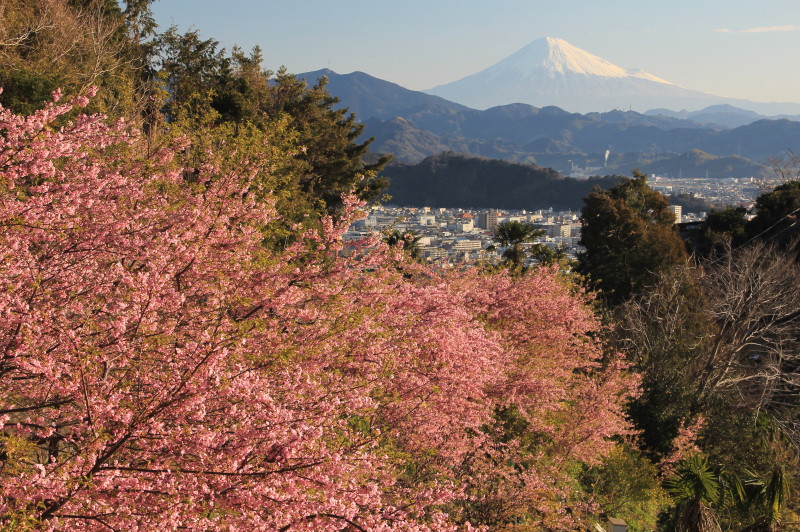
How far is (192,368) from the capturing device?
4.36 meters

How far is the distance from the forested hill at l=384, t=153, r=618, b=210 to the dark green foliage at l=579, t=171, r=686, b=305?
11828cm

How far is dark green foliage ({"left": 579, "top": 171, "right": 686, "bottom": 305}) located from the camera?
32.3 metres

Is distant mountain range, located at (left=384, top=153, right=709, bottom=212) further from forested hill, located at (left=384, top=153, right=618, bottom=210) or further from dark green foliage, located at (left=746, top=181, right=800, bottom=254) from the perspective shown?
dark green foliage, located at (left=746, top=181, right=800, bottom=254)

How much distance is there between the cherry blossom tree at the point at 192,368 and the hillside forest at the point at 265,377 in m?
0.03

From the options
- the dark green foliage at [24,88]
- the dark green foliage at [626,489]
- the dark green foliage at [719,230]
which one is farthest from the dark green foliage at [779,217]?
the dark green foliage at [24,88]

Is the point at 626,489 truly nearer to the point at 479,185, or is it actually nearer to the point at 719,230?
the point at 719,230

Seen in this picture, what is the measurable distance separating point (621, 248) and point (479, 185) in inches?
5494

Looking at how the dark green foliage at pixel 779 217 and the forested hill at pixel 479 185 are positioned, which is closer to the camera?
the dark green foliage at pixel 779 217

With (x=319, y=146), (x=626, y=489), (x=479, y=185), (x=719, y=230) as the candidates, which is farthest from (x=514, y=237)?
(x=479, y=185)

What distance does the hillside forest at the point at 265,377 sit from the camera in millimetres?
4328

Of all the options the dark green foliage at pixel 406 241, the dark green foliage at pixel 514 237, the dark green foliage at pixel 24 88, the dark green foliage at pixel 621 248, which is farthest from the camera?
the dark green foliage at pixel 621 248

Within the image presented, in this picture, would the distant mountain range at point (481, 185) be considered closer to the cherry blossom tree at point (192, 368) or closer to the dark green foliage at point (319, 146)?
the dark green foliage at point (319, 146)

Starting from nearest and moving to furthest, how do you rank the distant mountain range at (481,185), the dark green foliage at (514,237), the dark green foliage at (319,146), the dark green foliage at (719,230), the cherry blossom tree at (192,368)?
the cherry blossom tree at (192,368) → the dark green foliage at (514,237) → the dark green foliage at (319,146) → the dark green foliage at (719,230) → the distant mountain range at (481,185)

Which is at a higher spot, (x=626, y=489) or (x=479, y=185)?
(x=479, y=185)
